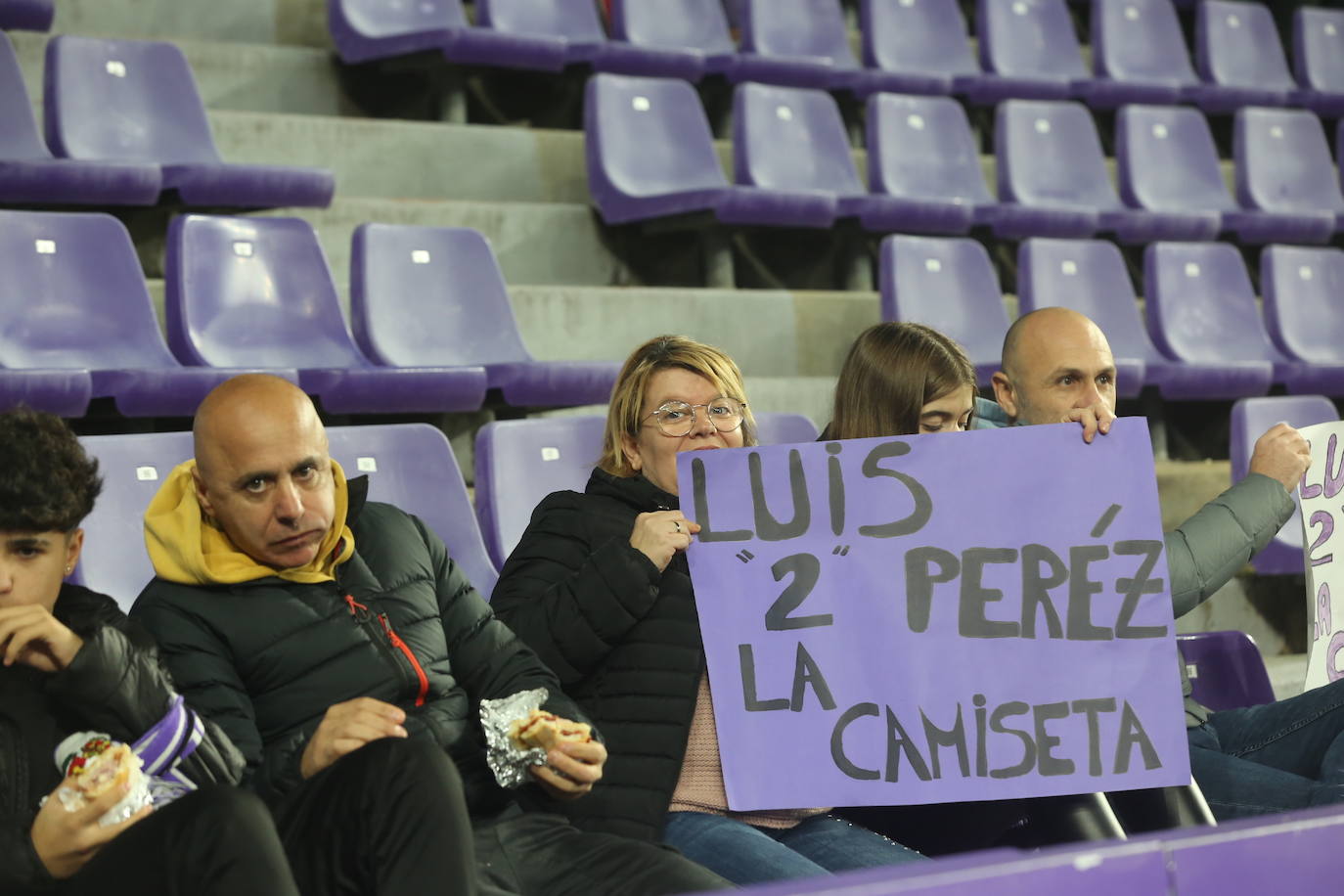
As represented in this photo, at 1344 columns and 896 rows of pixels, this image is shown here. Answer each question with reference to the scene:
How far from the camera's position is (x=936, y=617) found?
7.23 ft

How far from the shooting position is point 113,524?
2.57 m

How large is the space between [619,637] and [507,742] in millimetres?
262

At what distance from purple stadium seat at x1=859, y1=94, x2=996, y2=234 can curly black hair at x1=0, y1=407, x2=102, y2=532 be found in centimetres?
352

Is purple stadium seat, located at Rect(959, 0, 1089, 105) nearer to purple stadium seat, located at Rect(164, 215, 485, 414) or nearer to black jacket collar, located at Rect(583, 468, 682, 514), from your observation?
purple stadium seat, located at Rect(164, 215, 485, 414)

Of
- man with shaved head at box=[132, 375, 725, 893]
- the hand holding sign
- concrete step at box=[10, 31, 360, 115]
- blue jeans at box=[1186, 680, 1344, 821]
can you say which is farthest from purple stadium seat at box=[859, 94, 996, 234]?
man with shaved head at box=[132, 375, 725, 893]

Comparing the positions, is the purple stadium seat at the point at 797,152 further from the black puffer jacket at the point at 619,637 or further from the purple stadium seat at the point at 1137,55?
the black puffer jacket at the point at 619,637

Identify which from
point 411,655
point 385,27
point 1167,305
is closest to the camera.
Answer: point 411,655

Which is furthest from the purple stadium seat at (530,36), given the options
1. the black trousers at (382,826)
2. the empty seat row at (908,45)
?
the black trousers at (382,826)

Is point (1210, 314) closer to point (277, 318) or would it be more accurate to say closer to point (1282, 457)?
point (1282, 457)

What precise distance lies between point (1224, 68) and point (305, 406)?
563 centimetres

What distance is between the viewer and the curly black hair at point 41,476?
186 centimetres

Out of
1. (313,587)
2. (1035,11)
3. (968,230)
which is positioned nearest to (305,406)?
(313,587)

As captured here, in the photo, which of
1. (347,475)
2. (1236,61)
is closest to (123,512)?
(347,475)

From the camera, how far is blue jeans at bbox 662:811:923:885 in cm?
207
